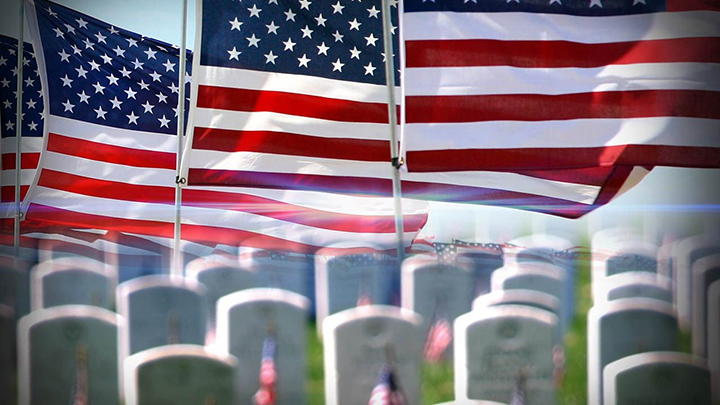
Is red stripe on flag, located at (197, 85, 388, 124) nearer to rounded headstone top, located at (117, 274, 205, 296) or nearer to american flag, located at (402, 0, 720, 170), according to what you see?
american flag, located at (402, 0, 720, 170)

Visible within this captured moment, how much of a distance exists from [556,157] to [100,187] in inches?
180

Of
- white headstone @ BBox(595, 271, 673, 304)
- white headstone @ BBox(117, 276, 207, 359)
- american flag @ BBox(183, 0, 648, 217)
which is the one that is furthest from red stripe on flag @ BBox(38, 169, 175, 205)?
white headstone @ BBox(595, 271, 673, 304)

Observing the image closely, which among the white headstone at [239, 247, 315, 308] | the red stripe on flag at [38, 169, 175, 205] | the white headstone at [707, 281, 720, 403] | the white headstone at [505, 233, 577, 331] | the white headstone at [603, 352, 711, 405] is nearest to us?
the white headstone at [603, 352, 711, 405]

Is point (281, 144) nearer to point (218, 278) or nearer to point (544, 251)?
point (218, 278)

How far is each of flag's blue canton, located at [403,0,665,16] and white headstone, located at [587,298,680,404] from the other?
161 cm

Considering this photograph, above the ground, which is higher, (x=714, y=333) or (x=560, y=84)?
(x=560, y=84)

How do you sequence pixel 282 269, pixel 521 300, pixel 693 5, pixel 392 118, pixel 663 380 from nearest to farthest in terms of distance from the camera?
pixel 663 380, pixel 693 5, pixel 521 300, pixel 392 118, pixel 282 269

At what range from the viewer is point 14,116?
8469 millimetres

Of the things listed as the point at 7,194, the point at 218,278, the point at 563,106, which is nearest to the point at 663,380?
the point at 563,106

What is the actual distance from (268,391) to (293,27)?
2.64 m

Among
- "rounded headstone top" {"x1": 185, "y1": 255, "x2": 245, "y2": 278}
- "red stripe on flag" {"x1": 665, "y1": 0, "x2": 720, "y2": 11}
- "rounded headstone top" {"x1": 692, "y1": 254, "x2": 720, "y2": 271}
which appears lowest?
"rounded headstone top" {"x1": 185, "y1": 255, "x2": 245, "y2": 278}

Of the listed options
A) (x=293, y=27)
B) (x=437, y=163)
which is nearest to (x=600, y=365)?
(x=437, y=163)

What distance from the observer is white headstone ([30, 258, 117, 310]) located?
14.3ft

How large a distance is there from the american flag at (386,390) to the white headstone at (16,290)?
5.56 feet
